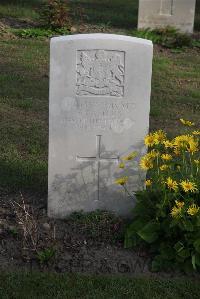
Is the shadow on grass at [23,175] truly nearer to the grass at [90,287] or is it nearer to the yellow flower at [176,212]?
the grass at [90,287]

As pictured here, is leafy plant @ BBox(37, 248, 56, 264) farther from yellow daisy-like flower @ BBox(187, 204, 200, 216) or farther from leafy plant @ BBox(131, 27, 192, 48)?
leafy plant @ BBox(131, 27, 192, 48)

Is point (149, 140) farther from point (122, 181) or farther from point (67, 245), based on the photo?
point (67, 245)

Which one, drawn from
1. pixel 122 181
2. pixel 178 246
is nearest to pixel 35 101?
pixel 122 181

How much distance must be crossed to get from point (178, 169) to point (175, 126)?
9.90ft

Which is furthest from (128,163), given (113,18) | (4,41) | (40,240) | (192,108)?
(113,18)

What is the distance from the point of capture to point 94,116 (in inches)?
187

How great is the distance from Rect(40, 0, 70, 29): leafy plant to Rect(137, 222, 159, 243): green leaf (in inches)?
298

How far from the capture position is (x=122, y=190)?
4906 millimetres

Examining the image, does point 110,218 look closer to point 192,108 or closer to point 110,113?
point 110,113

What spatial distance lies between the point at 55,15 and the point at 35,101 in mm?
3778

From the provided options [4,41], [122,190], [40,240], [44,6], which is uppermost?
[44,6]

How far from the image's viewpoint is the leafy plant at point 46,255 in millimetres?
4309

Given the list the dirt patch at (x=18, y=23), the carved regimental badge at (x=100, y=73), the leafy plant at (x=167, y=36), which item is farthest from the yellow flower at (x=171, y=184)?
the dirt patch at (x=18, y=23)

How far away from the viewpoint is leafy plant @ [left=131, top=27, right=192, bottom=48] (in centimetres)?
1148
